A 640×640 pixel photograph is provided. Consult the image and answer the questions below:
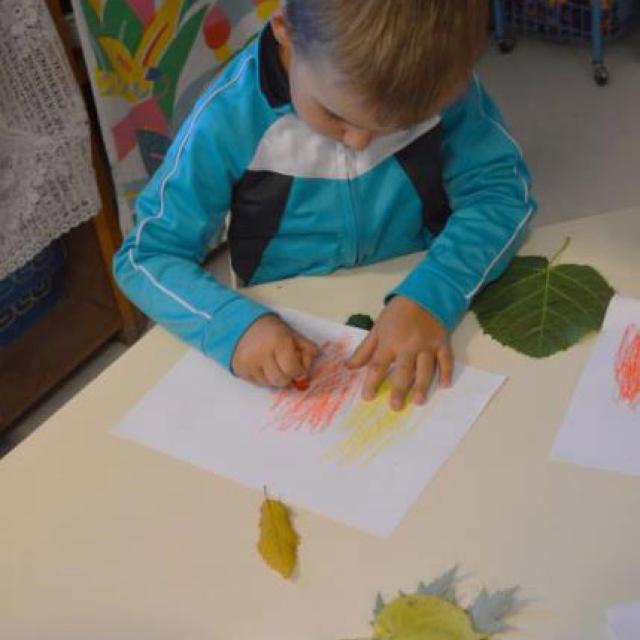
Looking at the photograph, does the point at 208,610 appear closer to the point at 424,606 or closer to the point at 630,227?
the point at 424,606

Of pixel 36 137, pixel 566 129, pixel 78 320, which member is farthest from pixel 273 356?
pixel 566 129

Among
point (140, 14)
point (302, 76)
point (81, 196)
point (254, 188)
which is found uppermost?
point (302, 76)

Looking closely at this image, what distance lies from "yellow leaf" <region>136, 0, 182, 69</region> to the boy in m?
0.88

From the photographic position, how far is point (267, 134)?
99 centimetres

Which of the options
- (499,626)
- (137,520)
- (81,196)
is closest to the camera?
(499,626)

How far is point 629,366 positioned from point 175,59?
51.3 inches

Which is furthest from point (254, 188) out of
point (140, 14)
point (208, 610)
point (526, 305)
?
point (140, 14)

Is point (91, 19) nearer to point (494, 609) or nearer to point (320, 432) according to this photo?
point (320, 432)

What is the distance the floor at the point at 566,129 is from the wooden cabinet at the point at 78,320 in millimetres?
38

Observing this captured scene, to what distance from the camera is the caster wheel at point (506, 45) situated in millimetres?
2707

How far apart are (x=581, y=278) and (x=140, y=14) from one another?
1.17 meters

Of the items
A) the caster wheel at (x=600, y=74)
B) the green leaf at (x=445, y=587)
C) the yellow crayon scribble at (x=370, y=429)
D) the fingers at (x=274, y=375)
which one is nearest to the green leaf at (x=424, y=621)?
the green leaf at (x=445, y=587)

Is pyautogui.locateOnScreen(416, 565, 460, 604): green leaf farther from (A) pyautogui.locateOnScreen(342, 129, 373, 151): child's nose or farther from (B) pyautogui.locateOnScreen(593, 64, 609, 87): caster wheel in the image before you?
(B) pyautogui.locateOnScreen(593, 64, 609, 87): caster wheel

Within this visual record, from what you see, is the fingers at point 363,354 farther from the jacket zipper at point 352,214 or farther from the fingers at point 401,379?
the jacket zipper at point 352,214
